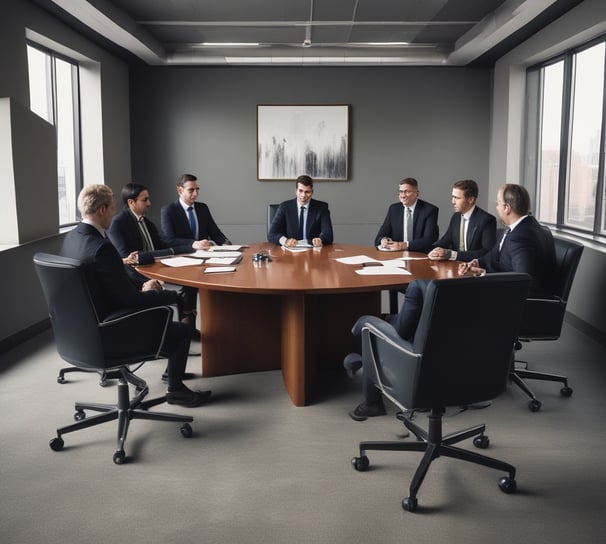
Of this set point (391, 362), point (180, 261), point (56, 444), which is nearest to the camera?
point (391, 362)

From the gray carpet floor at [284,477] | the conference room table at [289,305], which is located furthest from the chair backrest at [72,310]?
the conference room table at [289,305]

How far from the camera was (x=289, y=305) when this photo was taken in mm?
3957

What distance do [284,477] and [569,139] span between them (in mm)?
5278

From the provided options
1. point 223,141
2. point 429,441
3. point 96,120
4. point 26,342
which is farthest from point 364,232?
point 429,441

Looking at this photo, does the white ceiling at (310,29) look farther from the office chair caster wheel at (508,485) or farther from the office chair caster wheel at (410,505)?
the office chair caster wheel at (410,505)

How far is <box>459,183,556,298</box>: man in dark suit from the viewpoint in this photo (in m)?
3.71

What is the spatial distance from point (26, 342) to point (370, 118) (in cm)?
535

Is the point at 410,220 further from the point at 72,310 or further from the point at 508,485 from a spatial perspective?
the point at 72,310

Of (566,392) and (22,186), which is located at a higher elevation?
(22,186)

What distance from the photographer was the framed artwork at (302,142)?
341 inches

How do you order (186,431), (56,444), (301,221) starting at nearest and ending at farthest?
(56,444), (186,431), (301,221)

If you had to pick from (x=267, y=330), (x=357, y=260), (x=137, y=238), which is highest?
(x=137, y=238)

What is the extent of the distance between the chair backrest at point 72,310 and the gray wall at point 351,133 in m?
5.74

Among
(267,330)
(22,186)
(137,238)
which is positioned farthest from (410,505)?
(22,186)
